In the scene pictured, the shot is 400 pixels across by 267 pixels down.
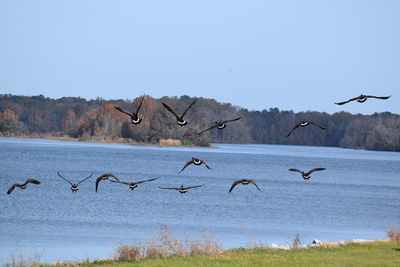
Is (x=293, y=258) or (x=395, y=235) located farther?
(x=395, y=235)

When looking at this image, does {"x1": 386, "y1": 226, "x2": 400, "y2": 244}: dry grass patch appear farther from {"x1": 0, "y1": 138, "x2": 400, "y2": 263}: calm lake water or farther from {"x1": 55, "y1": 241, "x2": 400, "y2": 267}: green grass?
{"x1": 0, "y1": 138, "x2": 400, "y2": 263}: calm lake water

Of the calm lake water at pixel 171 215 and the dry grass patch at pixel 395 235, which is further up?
the dry grass patch at pixel 395 235

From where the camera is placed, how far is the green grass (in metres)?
22.0

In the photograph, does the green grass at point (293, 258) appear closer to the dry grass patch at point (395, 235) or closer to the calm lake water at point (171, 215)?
the dry grass patch at point (395, 235)

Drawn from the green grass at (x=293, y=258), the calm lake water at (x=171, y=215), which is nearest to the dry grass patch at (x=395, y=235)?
the green grass at (x=293, y=258)

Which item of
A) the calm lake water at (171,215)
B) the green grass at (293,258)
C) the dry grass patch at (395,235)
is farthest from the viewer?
the calm lake water at (171,215)

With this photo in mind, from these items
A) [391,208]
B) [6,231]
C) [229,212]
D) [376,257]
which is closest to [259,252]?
[376,257]

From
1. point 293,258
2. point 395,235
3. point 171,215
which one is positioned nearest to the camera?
point 293,258

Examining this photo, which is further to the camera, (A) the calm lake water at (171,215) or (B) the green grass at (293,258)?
(A) the calm lake water at (171,215)

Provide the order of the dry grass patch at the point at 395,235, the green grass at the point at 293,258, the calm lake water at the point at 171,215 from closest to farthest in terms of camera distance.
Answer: the green grass at the point at 293,258, the dry grass patch at the point at 395,235, the calm lake water at the point at 171,215

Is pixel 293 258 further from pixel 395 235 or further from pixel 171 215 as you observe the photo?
pixel 171 215

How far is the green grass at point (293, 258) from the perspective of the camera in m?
22.0

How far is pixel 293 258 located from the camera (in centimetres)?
2341

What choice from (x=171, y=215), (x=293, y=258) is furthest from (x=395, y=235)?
(x=171, y=215)
